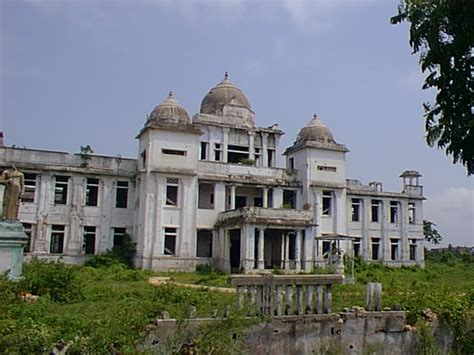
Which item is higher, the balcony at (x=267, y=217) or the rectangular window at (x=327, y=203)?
the rectangular window at (x=327, y=203)

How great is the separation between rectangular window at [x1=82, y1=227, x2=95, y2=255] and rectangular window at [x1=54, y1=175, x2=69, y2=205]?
182 cm

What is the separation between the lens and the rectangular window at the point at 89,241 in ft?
85.9

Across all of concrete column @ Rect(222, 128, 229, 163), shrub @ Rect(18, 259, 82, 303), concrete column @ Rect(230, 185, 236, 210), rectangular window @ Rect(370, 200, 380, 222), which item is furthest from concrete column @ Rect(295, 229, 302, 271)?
shrub @ Rect(18, 259, 82, 303)

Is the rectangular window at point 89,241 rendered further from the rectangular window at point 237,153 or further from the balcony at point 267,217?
the rectangular window at point 237,153

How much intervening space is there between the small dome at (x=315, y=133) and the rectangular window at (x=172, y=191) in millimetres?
8012

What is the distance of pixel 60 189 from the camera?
26172 mm

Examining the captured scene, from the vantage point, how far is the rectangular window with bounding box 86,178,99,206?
2648cm

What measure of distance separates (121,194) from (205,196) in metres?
4.48

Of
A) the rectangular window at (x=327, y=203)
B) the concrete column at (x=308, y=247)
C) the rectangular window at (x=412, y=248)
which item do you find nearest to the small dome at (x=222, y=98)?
the rectangular window at (x=327, y=203)

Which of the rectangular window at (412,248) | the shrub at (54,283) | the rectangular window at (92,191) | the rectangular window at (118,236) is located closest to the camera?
the shrub at (54,283)

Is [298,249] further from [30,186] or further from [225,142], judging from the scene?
[30,186]

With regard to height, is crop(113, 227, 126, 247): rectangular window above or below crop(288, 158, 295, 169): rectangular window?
below

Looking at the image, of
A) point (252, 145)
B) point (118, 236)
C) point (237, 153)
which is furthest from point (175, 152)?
point (252, 145)

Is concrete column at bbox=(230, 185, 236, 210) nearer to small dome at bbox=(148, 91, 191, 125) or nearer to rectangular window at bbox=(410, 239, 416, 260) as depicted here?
small dome at bbox=(148, 91, 191, 125)
